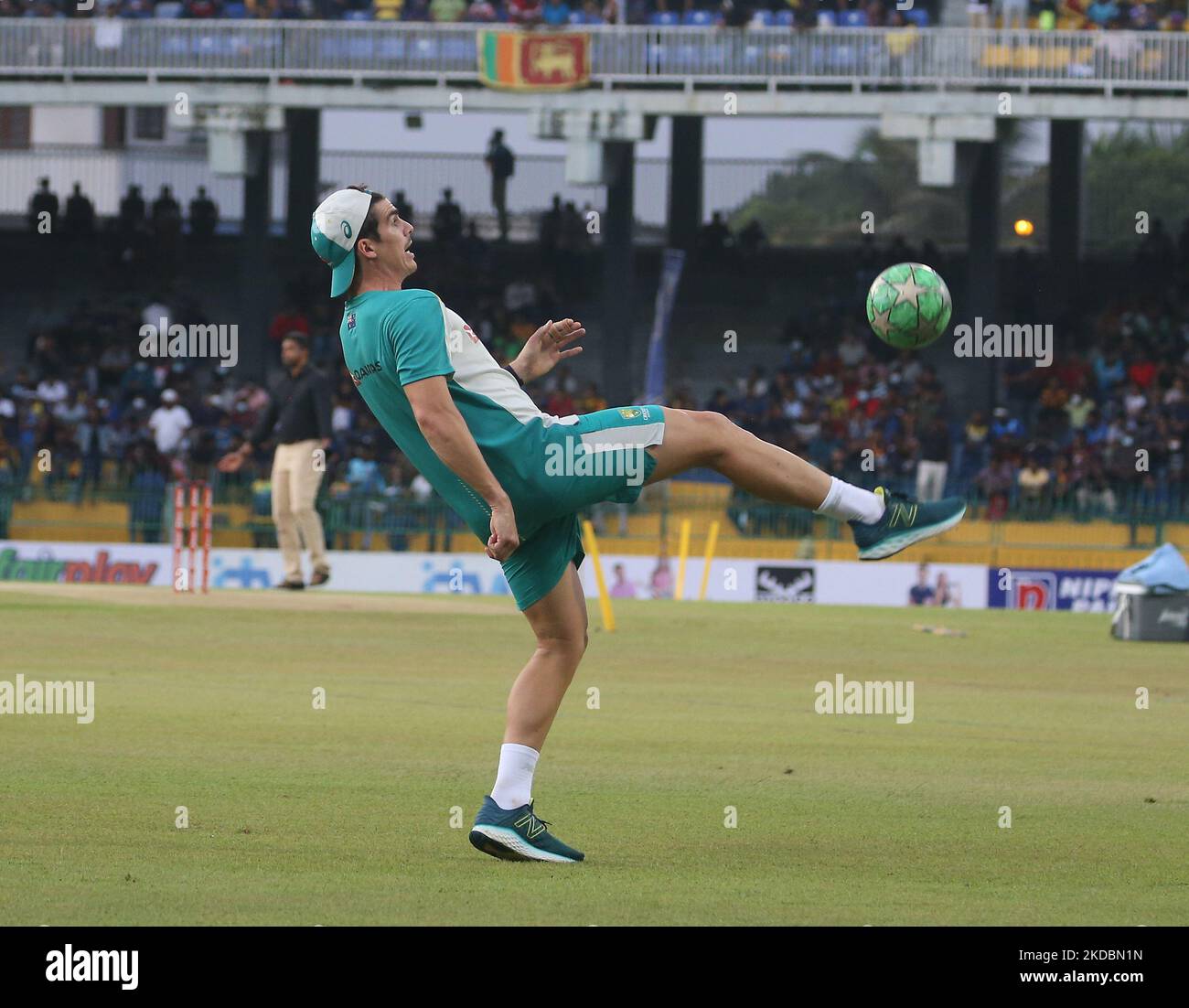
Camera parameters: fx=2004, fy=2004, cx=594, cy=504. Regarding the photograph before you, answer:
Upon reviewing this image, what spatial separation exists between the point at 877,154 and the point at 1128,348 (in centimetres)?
4026

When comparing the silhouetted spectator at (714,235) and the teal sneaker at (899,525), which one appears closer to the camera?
the teal sneaker at (899,525)

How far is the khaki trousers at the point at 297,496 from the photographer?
1891 cm

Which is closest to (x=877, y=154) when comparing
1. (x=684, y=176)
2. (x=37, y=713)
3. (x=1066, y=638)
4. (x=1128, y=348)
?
(x=684, y=176)

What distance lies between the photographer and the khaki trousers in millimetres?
18906

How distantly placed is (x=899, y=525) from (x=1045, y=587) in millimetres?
21571

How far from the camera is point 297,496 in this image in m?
19.0

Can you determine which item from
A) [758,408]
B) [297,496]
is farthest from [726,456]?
[758,408]

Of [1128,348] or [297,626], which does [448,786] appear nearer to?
[297,626]

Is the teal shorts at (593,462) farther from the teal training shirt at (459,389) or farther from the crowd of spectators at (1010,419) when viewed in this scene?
the crowd of spectators at (1010,419)

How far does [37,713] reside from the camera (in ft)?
34.8

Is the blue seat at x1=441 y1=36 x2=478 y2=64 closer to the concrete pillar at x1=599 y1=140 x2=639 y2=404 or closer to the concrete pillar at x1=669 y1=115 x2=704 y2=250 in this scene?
the concrete pillar at x1=599 y1=140 x2=639 y2=404

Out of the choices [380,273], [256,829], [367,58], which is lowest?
[256,829]

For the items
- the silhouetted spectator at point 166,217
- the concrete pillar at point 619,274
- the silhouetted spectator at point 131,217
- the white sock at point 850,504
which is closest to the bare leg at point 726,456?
the white sock at point 850,504

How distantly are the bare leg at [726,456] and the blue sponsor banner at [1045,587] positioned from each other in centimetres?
2149
